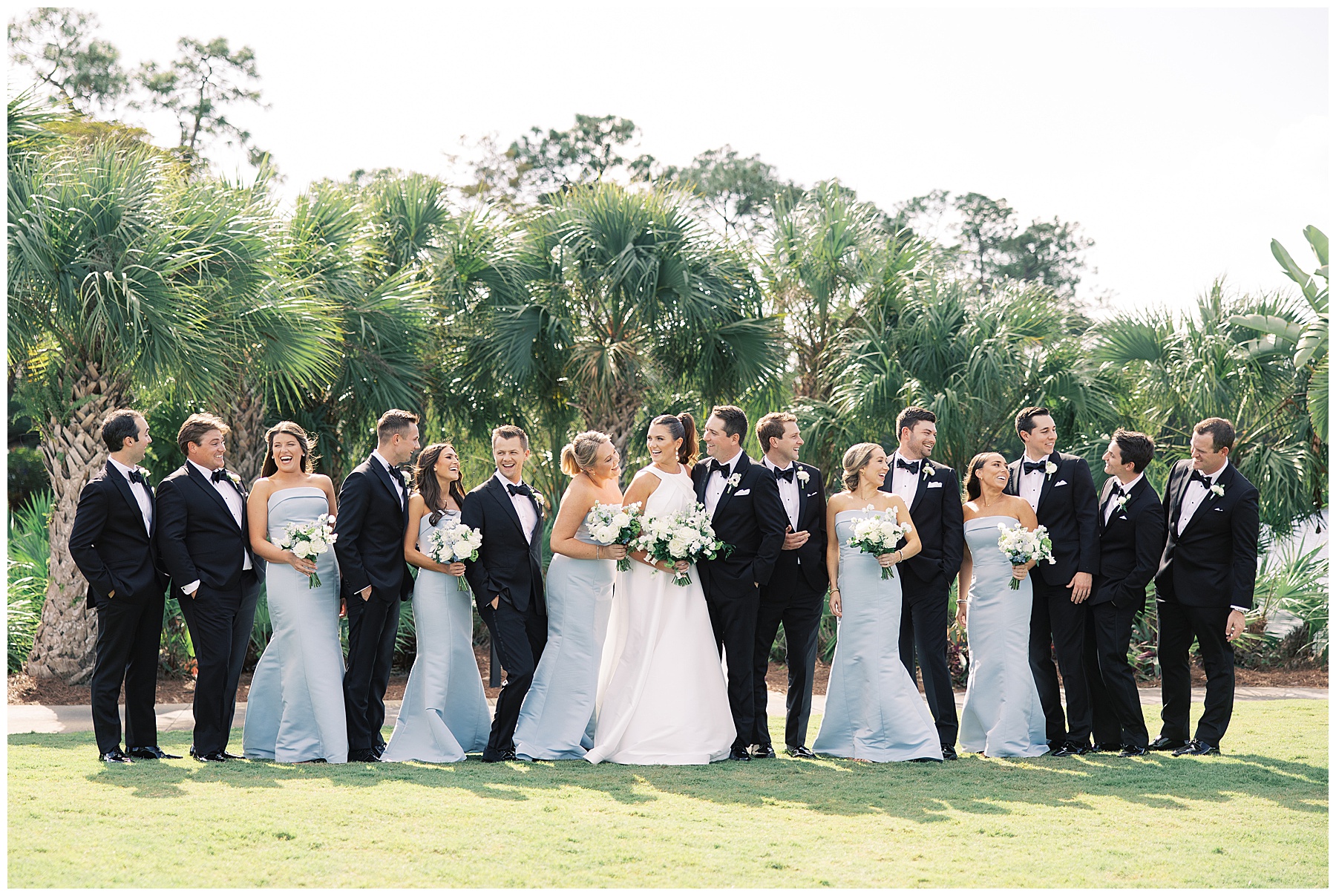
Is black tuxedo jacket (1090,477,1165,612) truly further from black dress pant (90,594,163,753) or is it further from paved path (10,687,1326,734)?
black dress pant (90,594,163,753)

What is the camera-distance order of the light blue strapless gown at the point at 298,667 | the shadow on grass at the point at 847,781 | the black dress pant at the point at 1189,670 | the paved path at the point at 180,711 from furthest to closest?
the paved path at the point at 180,711, the black dress pant at the point at 1189,670, the light blue strapless gown at the point at 298,667, the shadow on grass at the point at 847,781

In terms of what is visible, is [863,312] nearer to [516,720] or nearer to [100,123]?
[516,720]

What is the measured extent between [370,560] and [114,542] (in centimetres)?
154

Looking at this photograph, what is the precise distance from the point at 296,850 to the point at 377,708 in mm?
2650

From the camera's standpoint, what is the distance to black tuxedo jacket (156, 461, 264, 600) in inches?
284

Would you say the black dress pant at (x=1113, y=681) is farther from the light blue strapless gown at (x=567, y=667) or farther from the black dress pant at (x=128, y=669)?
the black dress pant at (x=128, y=669)

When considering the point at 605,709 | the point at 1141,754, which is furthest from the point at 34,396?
the point at 1141,754

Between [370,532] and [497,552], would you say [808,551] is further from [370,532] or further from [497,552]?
[370,532]

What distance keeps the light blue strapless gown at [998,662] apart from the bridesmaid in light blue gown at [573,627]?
2.44 meters

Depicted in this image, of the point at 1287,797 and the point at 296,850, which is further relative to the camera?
the point at 1287,797

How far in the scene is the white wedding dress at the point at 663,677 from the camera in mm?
7250

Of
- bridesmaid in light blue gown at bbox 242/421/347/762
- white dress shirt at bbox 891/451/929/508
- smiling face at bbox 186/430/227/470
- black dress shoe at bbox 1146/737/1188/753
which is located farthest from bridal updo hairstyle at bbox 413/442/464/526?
black dress shoe at bbox 1146/737/1188/753

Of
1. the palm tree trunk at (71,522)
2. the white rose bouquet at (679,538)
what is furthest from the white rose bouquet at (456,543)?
the palm tree trunk at (71,522)

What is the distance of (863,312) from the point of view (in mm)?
13859
